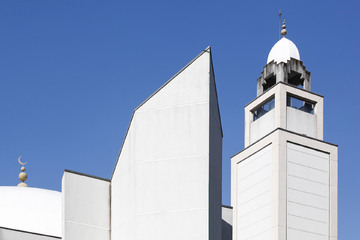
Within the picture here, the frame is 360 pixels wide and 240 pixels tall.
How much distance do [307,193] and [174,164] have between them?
28.7 metres

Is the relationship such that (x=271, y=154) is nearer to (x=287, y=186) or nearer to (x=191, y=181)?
(x=287, y=186)

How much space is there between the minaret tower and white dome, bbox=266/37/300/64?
0.07 m

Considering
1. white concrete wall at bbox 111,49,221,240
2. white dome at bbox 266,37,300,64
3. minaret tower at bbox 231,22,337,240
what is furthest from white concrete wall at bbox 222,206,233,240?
white dome at bbox 266,37,300,64

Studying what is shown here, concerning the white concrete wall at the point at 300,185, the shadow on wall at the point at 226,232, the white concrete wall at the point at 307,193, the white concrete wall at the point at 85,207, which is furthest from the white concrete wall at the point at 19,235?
the white concrete wall at the point at 307,193

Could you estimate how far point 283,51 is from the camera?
50.4 meters

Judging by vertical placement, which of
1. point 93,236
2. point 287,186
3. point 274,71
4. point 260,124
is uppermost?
point 274,71

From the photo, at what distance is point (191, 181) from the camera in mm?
16469

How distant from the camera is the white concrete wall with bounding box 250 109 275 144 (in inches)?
1847

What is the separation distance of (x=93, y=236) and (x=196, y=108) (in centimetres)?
421

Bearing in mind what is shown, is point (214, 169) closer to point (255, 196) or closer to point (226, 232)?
point (226, 232)

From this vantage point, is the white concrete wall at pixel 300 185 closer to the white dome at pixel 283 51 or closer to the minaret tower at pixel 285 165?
the minaret tower at pixel 285 165

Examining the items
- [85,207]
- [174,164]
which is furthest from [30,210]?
[174,164]

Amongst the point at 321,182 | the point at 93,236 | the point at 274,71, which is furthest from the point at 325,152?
the point at 93,236

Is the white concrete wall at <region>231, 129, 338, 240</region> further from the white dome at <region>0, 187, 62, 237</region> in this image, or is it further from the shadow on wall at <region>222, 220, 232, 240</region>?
the shadow on wall at <region>222, 220, 232, 240</region>
